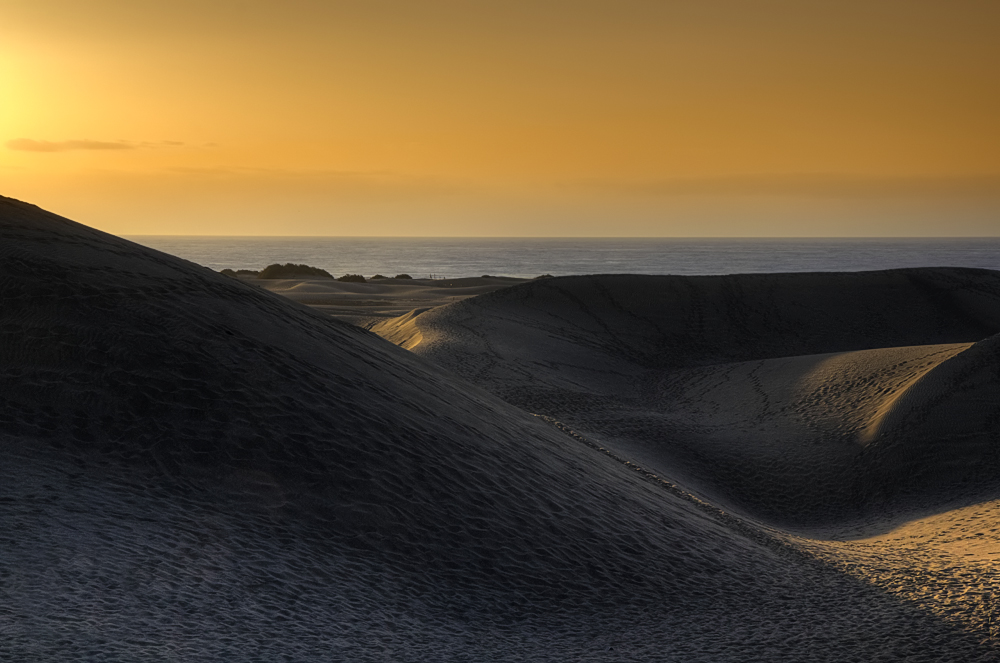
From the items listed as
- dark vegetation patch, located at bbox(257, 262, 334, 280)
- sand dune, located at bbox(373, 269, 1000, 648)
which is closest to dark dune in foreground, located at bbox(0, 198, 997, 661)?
sand dune, located at bbox(373, 269, 1000, 648)

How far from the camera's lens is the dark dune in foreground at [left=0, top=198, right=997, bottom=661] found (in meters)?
3.34

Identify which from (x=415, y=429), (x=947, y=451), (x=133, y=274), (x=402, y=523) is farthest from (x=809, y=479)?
(x=133, y=274)

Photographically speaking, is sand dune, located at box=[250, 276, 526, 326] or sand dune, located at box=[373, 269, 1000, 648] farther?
sand dune, located at box=[250, 276, 526, 326]

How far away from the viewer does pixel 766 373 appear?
1362 centimetres

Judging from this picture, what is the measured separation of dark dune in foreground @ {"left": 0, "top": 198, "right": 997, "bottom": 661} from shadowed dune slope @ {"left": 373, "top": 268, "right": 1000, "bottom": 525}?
136 inches

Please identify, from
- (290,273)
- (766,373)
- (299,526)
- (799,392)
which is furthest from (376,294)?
(299,526)

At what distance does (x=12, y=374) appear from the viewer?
15.4 feet

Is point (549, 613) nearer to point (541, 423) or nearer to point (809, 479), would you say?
point (541, 423)

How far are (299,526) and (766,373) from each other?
11.0 m

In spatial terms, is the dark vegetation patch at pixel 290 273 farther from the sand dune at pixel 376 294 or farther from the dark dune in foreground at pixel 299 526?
the dark dune in foreground at pixel 299 526

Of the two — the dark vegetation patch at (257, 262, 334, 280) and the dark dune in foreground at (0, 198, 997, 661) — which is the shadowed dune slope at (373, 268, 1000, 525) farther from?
the dark vegetation patch at (257, 262, 334, 280)

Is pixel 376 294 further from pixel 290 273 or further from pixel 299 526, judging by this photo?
pixel 299 526

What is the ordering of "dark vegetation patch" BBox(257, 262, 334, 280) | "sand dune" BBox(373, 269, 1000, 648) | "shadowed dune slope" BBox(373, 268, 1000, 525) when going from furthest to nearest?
"dark vegetation patch" BBox(257, 262, 334, 280) < "shadowed dune slope" BBox(373, 268, 1000, 525) < "sand dune" BBox(373, 269, 1000, 648)

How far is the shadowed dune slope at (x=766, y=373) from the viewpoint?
29.9 ft
